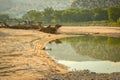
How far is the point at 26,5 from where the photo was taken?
18388cm

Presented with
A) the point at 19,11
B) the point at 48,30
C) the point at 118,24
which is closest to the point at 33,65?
the point at 48,30

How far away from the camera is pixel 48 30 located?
158ft

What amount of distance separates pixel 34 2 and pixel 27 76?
17857 centimetres

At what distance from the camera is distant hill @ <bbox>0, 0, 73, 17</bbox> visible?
17088 cm

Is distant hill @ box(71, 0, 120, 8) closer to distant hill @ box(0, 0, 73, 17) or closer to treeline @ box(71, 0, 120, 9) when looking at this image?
treeline @ box(71, 0, 120, 9)

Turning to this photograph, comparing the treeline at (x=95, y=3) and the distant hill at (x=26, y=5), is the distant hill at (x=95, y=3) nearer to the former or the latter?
the treeline at (x=95, y=3)

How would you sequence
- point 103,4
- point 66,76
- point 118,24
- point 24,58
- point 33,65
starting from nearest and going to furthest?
point 66,76, point 33,65, point 24,58, point 118,24, point 103,4

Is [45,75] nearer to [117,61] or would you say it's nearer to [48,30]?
[117,61]

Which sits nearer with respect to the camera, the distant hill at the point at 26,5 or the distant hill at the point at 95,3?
the distant hill at the point at 95,3

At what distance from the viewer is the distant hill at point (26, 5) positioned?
561ft

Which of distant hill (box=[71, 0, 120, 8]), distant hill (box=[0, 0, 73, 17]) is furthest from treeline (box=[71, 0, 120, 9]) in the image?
distant hill (box=[0, 0, 73, 17])

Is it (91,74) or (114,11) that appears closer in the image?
(91,74)

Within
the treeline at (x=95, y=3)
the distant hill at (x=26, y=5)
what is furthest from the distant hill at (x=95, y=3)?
the distant hill at (x=26, y=5)

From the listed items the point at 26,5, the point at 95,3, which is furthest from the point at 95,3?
the point at 26,5
